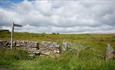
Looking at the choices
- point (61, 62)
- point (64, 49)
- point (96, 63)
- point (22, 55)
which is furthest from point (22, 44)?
point (96, 63)

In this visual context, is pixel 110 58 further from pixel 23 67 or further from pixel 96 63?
pixel 23 67

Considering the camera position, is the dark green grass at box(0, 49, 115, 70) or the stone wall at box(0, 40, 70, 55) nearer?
the dark green grass at box(0, 49, 115, 70)

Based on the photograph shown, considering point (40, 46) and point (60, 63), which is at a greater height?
point (40, 46)

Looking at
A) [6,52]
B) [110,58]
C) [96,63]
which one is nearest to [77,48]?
[110,58]

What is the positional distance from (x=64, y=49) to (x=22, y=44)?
3995mm

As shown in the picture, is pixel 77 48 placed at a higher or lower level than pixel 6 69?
higher

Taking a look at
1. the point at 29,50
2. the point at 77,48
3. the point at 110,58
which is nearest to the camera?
the point at 110,58

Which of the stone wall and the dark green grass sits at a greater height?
the stone wall

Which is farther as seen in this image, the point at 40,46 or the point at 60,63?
the point at 40,46

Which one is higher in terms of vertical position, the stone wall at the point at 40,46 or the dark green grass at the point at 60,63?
the stone wall at the point at 40,46

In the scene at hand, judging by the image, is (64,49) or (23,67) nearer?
(23,67)

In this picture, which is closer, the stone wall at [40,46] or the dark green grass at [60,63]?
the dark green grass at [60,63]

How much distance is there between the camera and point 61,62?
523 inches

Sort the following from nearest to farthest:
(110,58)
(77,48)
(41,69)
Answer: (41,69) < (110,58) < (77,48)
